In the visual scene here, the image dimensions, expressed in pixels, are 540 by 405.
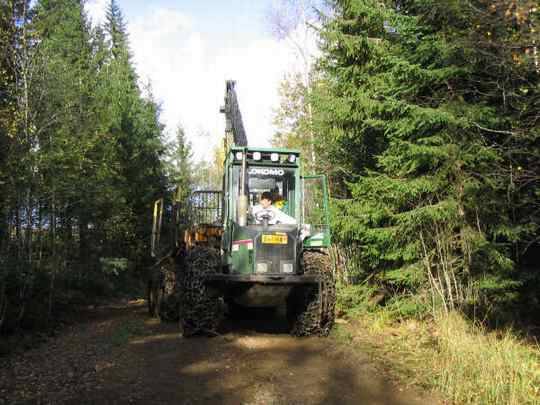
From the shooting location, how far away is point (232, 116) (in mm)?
14242

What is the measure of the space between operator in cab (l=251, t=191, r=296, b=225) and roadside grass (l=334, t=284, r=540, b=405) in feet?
7.05

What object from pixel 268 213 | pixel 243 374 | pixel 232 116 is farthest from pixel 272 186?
pixel 232 116

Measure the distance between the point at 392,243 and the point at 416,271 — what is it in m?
0.66

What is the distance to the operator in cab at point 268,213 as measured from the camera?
8.24 meters

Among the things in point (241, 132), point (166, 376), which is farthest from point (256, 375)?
point (241, 132)

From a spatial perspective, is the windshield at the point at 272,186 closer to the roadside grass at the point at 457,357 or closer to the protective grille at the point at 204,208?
the protective grille at the point at 204,208

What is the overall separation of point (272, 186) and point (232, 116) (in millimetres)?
6164

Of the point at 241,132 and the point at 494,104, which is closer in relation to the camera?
the point at 494,104

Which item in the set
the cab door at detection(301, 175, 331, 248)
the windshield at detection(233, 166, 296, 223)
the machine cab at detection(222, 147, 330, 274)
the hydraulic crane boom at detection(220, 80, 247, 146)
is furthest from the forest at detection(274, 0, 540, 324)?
the hydraulic crane boom at detection(220, 80, 247, 146)

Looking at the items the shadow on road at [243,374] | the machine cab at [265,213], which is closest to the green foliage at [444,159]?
the machine cab at [265,213]

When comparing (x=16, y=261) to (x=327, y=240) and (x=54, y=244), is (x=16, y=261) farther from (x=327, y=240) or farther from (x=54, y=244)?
(x=327, y=240)

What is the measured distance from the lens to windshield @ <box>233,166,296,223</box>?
8.44 meters

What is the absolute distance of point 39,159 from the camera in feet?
35.1

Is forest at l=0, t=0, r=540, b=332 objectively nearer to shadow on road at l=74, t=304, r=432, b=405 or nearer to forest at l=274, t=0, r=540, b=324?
forest at l=274, t=0, r=540, b=324
